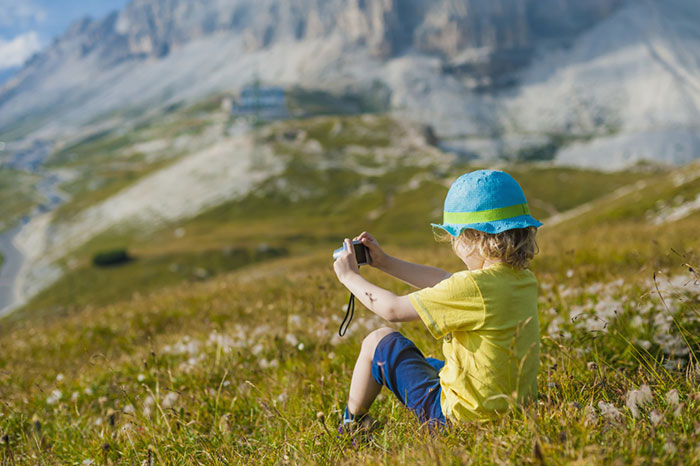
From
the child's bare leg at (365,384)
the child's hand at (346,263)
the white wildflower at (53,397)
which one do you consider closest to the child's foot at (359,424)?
the child's bare leg at (365,384)

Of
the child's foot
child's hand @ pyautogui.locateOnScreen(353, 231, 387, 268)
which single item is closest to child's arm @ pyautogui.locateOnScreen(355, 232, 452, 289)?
Answer: child's hand @ pyautogui.locateOnScreen(353, 231, 387, 268)

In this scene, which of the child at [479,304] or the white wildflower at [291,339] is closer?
the child at [479,304]

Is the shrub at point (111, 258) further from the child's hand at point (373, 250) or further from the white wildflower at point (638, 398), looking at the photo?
the white wildflower at point (638, 398)

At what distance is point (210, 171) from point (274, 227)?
4679 centimetres

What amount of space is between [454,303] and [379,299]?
20.8 inches

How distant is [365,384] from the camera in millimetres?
4148

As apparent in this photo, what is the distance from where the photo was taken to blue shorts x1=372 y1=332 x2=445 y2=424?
3848 mm

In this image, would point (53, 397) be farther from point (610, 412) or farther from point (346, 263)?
point (610, 412)

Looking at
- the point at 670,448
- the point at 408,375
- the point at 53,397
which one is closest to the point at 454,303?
the point at 408,375

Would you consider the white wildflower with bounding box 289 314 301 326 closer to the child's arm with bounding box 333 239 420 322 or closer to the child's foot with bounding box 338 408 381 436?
the child's foot with bounding box 338 408 381 436

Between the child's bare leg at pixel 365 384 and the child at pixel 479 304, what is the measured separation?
0.24 metres

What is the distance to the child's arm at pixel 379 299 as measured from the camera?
347cm

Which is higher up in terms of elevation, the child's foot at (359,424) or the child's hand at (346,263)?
the child's hand at (346,263)

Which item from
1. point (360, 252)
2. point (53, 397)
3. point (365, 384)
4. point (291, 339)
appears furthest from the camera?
point (291, 339)
